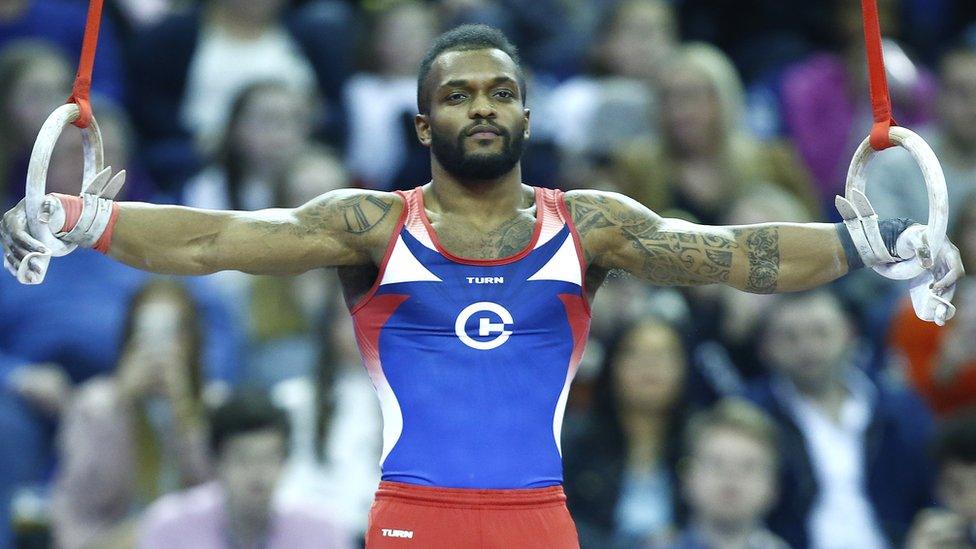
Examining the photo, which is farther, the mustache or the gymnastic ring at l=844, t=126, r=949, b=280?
the mustache

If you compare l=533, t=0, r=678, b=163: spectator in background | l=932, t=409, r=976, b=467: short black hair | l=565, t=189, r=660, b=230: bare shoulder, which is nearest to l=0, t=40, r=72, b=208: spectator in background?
l=533, t=0, r=678, b=163: spectator in background

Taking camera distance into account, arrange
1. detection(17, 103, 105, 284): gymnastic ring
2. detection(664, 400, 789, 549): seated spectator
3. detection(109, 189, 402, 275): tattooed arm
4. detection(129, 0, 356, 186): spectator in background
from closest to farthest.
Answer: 1. detection(17, 103, 105, 284): gymnastic ring
2. detection(109, 189, 402, 275): tattooed arm
3. detection(664, 400, 789, 549): seated spectator
4. detection(129, 0, 356, 186): spectator in background

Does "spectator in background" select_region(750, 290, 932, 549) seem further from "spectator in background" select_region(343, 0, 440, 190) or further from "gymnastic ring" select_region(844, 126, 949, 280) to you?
"gymnastic ring" select_region(844, 126, 949, 280)

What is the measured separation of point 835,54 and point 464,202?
615 cm

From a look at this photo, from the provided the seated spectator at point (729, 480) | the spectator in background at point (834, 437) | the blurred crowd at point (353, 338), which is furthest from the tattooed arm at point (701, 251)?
the spectator in background at point (834, 437)

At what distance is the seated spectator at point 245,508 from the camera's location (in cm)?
691

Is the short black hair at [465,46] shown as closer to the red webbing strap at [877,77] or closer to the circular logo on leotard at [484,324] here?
the circular logo on leotard at [484,324]

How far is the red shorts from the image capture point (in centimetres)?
460

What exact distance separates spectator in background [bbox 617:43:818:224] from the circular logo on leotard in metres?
4.05

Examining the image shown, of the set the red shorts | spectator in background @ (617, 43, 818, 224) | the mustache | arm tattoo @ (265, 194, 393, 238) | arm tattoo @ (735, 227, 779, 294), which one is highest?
spectator in background @ (617, 43, 818, 224)

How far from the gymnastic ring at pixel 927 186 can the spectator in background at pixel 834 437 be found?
2840mm

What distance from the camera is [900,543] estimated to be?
7.61 m

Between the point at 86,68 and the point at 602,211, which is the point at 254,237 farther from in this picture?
the point at 602,211

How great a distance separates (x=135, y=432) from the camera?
24.5ft
